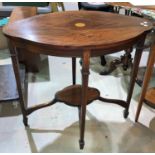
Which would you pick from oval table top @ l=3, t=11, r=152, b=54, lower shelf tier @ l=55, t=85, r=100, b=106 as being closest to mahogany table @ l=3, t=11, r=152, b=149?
oval table top @ l=3, t=11, r=152, b=54

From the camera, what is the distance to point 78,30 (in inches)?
46.3

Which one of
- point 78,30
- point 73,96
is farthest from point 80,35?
point 73,96

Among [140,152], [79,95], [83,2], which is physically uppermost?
[83,2]

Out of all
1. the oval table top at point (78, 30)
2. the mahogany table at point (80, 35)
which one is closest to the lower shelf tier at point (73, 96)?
the mahogany table at point (80, 35)

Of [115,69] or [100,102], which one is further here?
[115,69]

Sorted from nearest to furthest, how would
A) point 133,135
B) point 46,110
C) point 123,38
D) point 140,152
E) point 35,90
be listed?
point 123,38 → point 140,152 → point 133,135 → point 46,110 → point 35,90

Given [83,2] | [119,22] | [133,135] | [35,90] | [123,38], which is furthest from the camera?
[83,2]

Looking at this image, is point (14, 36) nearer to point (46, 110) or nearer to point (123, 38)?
point (123, 38)

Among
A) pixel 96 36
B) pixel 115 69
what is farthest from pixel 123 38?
pixel 115 69

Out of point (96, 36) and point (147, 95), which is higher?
point (96, 36)

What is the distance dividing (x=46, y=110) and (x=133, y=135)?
0.64 meters

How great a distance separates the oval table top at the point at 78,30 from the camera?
1.05 meters

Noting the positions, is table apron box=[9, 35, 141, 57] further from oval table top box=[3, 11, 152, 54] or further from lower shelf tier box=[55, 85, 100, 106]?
lower shelf tier box=[55, 85, 100, 106]

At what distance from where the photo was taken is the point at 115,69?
222 cm
